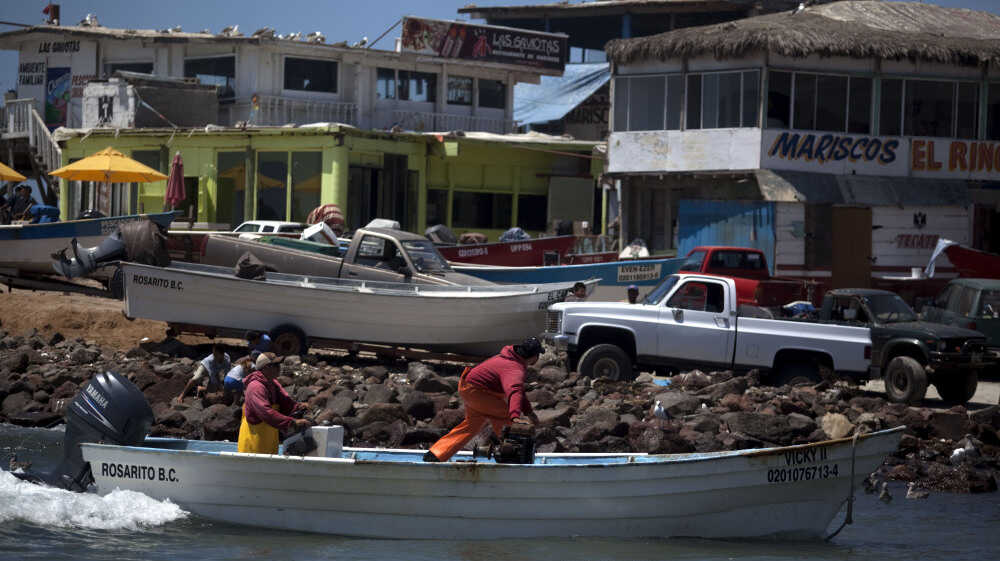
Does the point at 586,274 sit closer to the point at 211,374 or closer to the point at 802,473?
the point at 211,374

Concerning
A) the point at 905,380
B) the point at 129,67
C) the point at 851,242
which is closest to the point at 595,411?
the point at 905,380

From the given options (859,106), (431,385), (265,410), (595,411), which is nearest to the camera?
(265,410)

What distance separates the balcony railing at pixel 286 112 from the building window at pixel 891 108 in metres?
15.0

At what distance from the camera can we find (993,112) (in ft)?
97.0

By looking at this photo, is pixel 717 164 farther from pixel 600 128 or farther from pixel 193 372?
pixel 600 128

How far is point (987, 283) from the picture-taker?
2072cm

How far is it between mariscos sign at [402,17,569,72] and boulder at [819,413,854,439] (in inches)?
974

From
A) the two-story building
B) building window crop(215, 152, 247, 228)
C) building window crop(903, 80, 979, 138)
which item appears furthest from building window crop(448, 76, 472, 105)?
building window crop(903, 80, 979, 138)

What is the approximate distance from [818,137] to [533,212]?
11110mm

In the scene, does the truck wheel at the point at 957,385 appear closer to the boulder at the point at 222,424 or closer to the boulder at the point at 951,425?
the boulder at the point at 951,425

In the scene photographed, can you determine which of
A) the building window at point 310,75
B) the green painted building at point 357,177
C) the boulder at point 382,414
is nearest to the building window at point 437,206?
the green painted building at point 357,177

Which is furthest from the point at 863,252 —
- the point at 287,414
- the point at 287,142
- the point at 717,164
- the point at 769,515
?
the point at 287,414

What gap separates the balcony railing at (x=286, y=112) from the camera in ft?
115

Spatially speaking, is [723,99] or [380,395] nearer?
[380,395]
